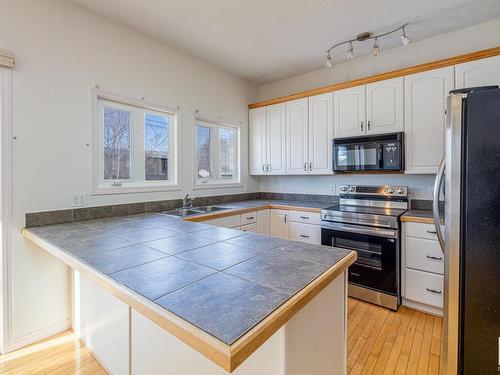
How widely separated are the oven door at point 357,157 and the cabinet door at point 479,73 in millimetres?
869

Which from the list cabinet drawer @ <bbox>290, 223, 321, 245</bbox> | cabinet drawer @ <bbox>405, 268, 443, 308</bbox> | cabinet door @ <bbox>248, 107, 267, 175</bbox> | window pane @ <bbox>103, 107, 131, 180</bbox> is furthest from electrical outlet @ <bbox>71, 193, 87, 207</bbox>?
cabinet drawer @ <bbox>405, 268, 443, 308</bbox>

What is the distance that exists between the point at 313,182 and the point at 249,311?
10.0ft

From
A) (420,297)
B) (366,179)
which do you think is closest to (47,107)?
(366,179)

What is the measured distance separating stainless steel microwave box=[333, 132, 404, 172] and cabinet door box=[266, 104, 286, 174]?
0.77 meters

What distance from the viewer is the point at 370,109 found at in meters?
2.86

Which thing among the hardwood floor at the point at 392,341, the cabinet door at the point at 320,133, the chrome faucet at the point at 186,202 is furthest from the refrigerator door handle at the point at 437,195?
the chrome faucet at the point at 186,202

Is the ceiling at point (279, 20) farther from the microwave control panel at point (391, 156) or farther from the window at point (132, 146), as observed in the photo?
the microwave control panel at point (391, 156)

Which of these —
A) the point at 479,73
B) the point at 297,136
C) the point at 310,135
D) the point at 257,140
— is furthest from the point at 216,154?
the point at 479,73

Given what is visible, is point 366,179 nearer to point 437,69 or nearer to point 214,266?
point 437,69

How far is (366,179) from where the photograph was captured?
3.20m

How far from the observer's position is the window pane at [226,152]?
3.72 metres

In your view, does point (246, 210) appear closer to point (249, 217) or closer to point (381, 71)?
point (249, 217)

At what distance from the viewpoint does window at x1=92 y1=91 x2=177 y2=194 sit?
7.84ft

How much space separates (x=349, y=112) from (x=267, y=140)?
121cm
